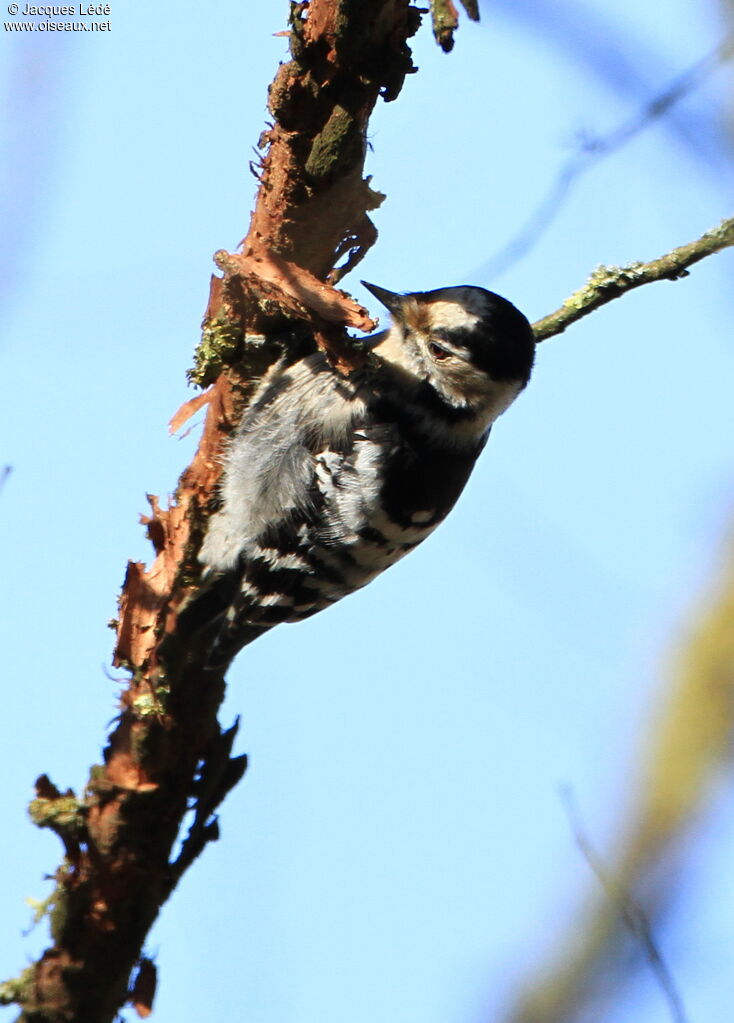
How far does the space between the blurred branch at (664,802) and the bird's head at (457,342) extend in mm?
1941

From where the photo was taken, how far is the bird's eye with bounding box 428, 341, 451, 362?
4.30 m

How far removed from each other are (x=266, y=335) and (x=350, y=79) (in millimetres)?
869

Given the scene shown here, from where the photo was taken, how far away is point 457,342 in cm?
427

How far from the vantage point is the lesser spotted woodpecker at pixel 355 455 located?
12.5 feet

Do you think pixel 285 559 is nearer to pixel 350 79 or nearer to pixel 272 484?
pixel 272 484

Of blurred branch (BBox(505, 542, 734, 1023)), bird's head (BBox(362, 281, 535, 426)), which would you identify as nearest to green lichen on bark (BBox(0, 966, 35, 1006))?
blurred branch (BBox(505, 542, 734, 1023))

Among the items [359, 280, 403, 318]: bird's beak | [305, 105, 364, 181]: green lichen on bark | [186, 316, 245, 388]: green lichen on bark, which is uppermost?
[359, 280, 403, 318]: bird's beak

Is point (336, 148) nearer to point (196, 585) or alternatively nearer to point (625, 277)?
point (625, 277)

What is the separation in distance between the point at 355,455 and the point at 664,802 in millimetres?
2373

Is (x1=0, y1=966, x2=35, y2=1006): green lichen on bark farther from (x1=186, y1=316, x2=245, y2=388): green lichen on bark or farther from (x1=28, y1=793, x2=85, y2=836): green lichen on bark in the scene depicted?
(x1=186, y1=316, x2=245, y2=388): green lichen on bark

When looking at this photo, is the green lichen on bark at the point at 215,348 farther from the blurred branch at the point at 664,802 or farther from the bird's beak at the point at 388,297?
the blurred branch at the point at 664,802

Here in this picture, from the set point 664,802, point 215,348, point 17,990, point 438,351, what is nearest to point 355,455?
point 438,351

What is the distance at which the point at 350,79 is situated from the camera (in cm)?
327

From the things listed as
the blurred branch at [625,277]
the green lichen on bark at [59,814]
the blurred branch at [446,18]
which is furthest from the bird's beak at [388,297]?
the green lichen on bark at [59,814]
